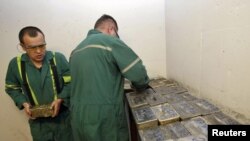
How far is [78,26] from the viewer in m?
1.88

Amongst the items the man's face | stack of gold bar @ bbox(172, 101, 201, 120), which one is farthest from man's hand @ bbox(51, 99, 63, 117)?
stack of gold bar @ bbox(172, 101, 201, 120)

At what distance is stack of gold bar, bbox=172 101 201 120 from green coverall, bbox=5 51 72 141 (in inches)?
34.3

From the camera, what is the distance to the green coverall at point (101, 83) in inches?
44.4

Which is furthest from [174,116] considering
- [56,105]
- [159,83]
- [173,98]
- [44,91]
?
[44,91]

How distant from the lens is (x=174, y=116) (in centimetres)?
109

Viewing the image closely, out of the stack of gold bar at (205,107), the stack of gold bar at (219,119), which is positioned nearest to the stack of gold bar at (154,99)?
the stack of gold bar at (205,107)

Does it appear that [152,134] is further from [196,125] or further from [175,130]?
[196,125]

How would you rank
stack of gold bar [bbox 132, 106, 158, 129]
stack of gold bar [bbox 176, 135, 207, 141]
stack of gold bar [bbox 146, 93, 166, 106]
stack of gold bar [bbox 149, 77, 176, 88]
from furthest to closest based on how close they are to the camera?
stack of gold bar [bbox 149, 77, 176, 88] → stack of gold bar [bbox 146, 93, 166, 106] → stack of gold bar [bbox 132, 106, 158, 129] → stack of gold bar [bbox 176, 135, 207, 141]

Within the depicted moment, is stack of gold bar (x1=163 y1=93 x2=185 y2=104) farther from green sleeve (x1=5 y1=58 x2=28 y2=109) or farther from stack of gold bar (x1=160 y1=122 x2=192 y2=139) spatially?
green sleeve (x1=5 y1=58 x2=28 y2=109)

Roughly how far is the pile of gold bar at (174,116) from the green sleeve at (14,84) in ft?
2.92

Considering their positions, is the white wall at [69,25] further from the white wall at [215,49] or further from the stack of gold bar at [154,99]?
the stack of gold bar at [154,99]

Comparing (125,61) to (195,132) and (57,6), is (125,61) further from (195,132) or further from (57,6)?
(57,6)

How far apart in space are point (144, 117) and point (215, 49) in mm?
594

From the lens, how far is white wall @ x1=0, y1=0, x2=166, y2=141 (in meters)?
1.79
